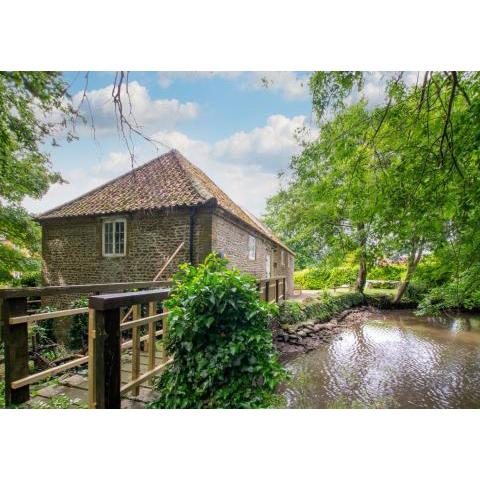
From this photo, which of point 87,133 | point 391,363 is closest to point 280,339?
point 391,363

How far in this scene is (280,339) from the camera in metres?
6.29

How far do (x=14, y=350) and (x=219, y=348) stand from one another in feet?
5.39

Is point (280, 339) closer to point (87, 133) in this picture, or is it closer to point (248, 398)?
point (248, 398)

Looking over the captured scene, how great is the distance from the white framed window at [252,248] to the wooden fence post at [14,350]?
241 inches

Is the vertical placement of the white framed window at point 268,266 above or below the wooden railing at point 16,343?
below

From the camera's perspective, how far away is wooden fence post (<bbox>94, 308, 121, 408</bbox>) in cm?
184

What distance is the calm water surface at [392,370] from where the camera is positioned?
354cm

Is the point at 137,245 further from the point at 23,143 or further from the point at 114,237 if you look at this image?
the point at 23,143

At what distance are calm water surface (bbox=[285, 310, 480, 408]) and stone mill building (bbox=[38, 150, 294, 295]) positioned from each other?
2.97 meters

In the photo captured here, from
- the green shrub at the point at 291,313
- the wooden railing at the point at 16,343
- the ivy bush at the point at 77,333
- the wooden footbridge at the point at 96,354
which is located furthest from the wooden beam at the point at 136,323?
the green shrub at the point at 291,313

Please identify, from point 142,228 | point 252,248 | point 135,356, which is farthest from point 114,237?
point 135,356

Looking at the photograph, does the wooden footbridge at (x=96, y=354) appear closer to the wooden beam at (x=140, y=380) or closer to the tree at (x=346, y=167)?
the wooden beam at (x=140, y=380)
